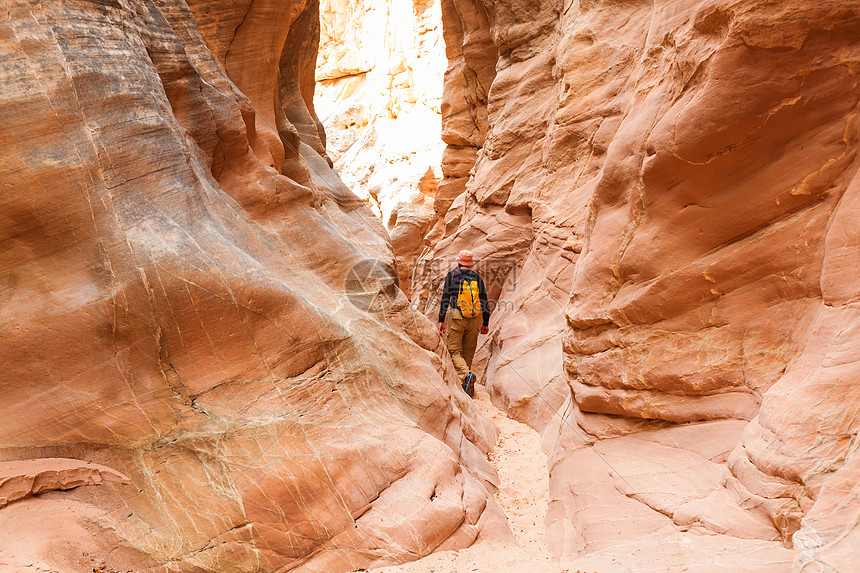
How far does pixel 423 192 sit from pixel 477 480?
Result: 17.9 meters

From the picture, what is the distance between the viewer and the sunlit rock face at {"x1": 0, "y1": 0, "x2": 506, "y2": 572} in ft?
11.1

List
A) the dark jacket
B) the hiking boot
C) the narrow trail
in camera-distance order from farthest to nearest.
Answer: the hiking boot < the dark jacket < the narrow trail

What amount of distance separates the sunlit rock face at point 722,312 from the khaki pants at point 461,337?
1.97 meters

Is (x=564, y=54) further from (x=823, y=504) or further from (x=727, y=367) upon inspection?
(x=823, y=504)

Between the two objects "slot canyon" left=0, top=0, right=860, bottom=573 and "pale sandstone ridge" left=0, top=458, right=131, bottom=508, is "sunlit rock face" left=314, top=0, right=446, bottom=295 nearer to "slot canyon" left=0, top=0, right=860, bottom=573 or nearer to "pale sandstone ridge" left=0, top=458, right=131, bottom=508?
"slot canyon" left=0, top=0, right=860, bottom=573

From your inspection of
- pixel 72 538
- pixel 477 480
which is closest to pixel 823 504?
pixel 477 480

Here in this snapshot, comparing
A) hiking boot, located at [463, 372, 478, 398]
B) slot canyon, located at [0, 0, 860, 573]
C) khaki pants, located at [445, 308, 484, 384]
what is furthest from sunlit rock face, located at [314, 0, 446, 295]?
slot canyon, located at [0, 0, 860, 573]

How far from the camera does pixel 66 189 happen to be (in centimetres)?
354

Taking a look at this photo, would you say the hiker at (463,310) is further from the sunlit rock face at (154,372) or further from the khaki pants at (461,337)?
the sunlit rock face at (154,372)

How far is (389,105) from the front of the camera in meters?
27.4

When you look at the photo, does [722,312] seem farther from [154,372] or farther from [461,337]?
[461,337]

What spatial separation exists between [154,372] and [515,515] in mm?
3012

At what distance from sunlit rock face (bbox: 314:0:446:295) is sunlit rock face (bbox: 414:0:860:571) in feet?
41.5

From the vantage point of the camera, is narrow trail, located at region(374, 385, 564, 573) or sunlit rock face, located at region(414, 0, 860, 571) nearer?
sunlit rock face, located at region(414, 0, 860, 571)
